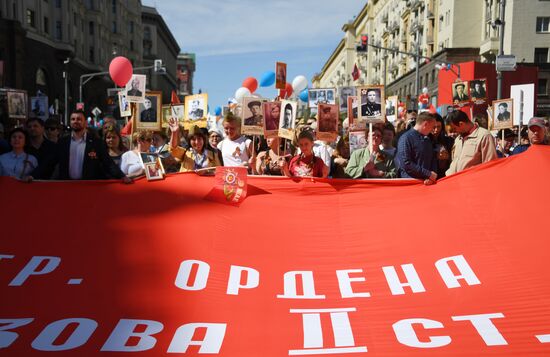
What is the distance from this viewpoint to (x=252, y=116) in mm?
8117

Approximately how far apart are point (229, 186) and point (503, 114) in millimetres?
6291

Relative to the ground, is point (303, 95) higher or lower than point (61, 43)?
lower

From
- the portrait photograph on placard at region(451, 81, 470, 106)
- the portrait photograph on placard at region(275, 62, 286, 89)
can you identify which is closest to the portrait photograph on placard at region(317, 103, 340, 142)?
the portrait photograph on placard at region(451, 81, 470, 106)

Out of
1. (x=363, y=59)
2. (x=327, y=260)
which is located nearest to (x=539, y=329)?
(x=327, y=260)

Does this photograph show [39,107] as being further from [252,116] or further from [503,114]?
[503,114]

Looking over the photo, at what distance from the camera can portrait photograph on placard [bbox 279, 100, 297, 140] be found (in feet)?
24.7

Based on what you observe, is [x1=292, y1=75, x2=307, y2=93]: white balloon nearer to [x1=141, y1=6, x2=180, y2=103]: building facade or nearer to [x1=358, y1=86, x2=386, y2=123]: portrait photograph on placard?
[x1=358, y1=86, x2=386, y2=123]: portrait photograph on placard

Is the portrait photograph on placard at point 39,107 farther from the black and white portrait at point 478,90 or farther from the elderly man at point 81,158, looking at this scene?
the black and white portrait at point 478,90

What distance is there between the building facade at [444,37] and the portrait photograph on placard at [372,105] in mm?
20808

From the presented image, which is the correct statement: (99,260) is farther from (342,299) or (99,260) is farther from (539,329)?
(539,329)

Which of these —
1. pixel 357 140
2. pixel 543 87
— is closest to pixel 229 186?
pixel 357 140

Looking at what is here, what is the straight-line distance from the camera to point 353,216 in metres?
5.96

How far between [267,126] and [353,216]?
7.37ft

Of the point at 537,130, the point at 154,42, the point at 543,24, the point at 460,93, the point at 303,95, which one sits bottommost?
the point at 537,130
